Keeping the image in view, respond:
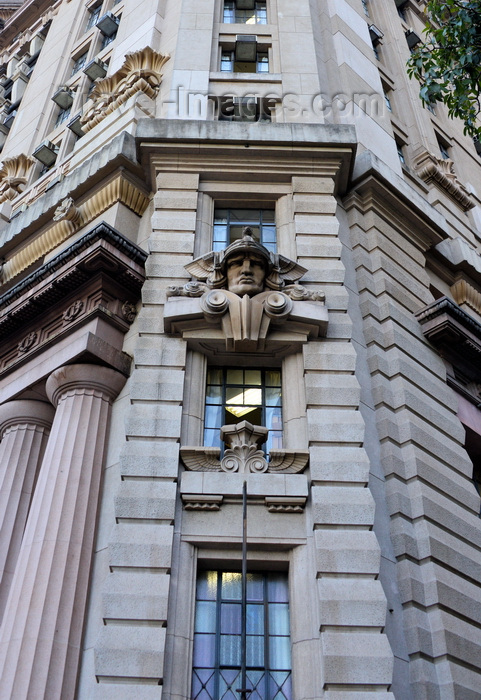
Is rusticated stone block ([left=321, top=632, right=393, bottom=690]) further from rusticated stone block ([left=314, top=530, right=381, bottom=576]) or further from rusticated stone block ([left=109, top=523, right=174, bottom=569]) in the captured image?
rusticated stone block ([left=109, top=523, right=174, bottom=569])

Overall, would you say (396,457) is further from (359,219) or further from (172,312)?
(359,219)

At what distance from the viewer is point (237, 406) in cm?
1645

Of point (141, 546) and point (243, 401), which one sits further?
point (243, 401)

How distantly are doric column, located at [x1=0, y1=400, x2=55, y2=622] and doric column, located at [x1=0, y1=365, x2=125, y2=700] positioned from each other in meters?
1.54

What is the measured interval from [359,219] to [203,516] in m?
10.4

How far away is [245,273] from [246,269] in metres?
0.09

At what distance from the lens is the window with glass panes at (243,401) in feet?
52.6

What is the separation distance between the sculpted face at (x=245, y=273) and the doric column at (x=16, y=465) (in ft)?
18.7

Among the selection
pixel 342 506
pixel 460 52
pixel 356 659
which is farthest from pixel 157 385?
pixel 460 52

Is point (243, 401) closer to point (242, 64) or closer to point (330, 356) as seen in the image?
point (330, 356)

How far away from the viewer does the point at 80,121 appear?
27.5 meters

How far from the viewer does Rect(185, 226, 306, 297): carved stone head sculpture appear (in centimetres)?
1689

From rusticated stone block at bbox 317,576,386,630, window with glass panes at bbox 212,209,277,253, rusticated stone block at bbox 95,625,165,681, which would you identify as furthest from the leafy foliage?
rusticated stone block at bbox 95,625,165,681

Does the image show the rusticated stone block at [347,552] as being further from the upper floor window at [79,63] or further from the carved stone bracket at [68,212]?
the upper floor window at [79,63]
